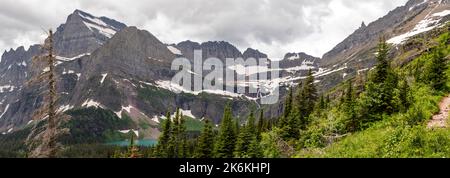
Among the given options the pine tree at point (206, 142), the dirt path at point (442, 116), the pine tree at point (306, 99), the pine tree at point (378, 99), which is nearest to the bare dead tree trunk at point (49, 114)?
the pine tree at point (378, 99)

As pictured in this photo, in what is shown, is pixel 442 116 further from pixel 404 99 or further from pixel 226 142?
pixel 226 142

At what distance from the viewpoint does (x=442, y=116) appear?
26.3m

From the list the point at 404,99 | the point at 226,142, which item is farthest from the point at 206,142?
the point at 404,99

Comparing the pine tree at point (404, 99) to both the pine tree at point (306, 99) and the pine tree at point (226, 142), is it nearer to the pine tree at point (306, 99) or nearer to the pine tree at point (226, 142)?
the pine tree at point (306, 99)

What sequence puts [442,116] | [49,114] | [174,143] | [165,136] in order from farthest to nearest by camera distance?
1. [165,136]
2. [174,143]
3. [49,114]
4. [442,116]

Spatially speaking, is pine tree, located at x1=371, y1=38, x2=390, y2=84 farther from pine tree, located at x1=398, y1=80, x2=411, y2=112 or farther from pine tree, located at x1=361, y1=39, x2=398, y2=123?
pine tree, located at x1=398, y1=80, x2=411, y2=112

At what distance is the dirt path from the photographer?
24.0 metres

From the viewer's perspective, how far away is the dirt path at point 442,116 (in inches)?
943

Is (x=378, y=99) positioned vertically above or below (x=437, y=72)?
below

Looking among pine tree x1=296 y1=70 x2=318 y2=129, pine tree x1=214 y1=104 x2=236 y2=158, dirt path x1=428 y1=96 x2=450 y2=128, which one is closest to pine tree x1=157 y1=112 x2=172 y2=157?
pine tree x1=214 y1=104 x2=236 y2=158

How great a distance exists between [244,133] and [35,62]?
2773 centimetres
